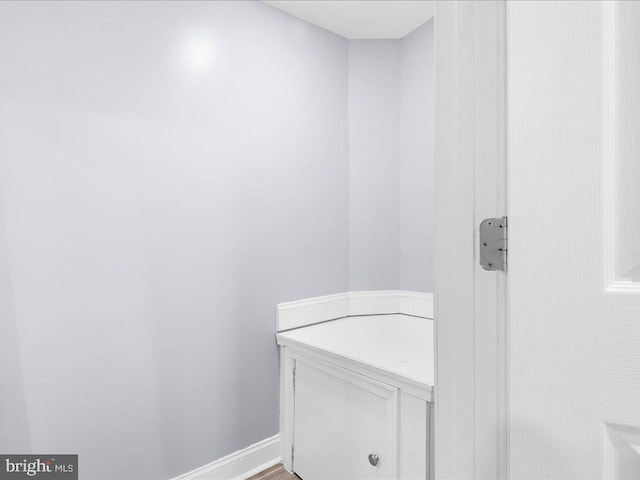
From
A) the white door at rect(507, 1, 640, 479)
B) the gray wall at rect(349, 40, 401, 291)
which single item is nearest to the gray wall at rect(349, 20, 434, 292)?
the gray wall at rect(349, 40, 401, 291)

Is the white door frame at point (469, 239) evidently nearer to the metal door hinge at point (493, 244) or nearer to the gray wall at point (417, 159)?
the metal door hinge at point (493, 244)

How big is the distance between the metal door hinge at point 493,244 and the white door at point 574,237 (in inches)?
0.8

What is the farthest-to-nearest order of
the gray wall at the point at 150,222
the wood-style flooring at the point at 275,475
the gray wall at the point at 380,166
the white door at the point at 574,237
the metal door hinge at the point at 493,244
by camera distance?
the gray wall at the point at 380,166 → the wood-style flooring at the point at 275,475 → the gray wall at the point at 150,222 → the metal door hinge at the point at 493,244 → the white door at the point at 574,237

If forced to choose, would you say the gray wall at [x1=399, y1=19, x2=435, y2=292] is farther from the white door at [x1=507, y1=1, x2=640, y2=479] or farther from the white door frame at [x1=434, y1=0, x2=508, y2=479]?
the white door at [x1=507, y1=1, x2=640, y2=479]

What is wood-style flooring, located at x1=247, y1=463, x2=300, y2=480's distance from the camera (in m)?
1.73

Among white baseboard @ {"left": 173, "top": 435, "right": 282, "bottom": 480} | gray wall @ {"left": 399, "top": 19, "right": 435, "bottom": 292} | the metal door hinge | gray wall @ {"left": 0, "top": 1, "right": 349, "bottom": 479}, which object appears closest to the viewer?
the metal door hinge

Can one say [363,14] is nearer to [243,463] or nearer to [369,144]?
[369,144]

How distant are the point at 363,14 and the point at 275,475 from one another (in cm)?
228

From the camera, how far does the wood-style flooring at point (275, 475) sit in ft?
5.68

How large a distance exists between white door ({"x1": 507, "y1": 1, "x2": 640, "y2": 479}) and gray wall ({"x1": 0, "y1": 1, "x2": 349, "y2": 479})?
50.8 inches

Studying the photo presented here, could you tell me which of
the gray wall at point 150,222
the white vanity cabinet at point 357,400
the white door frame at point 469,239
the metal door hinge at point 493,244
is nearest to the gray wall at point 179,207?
the gray wall at point 150,222

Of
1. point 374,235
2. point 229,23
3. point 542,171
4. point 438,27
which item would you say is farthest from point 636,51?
point 374,235

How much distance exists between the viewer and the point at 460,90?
695mm

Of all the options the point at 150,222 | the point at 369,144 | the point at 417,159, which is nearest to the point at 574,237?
the point at 150,222
